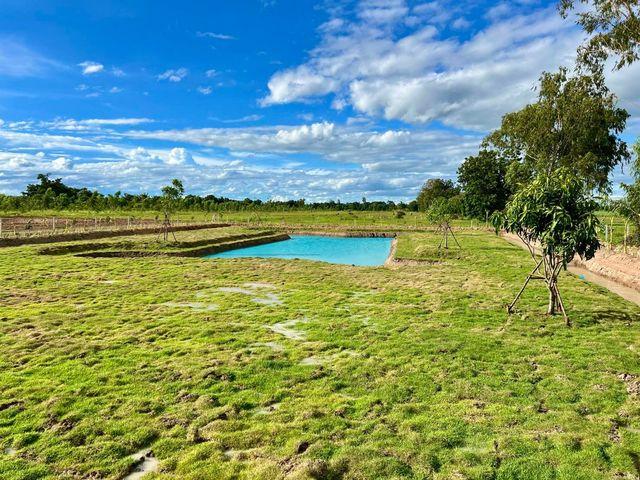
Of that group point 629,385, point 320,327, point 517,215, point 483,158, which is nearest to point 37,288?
point 320,327

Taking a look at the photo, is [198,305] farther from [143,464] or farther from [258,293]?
[143,464]

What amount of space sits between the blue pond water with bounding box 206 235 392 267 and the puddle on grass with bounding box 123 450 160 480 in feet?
75.5

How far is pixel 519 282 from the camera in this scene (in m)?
15.4

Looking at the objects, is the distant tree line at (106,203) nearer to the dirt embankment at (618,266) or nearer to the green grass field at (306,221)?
the green grass field at (306,221)

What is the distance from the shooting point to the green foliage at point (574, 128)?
29125 mm

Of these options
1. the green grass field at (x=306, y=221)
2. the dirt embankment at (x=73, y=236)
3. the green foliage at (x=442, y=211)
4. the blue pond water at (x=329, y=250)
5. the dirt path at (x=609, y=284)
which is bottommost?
the blue pond water at (x=329, y=250)

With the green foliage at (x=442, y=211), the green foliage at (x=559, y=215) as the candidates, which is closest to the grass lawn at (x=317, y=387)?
the green foliage at (x=559, y=215)

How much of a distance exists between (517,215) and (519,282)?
5790 mm

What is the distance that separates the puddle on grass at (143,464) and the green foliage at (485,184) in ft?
173

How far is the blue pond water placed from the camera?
31.5m

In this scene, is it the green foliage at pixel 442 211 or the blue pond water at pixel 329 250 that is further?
the blue pond water at pixel 329 250

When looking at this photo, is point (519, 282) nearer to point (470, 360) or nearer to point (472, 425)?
point (470, 360)

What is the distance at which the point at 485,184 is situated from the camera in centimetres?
5234

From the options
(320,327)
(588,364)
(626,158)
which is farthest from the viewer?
(626,158)
